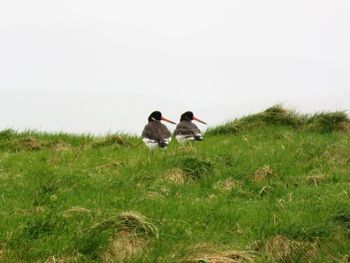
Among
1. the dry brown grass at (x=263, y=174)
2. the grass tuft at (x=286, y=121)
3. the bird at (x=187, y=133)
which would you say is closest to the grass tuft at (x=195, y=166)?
Answer: the dry brown grass at (x=263, y=174)

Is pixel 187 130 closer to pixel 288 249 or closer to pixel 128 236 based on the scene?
pixel 288 249

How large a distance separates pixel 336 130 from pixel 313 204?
10265 mm

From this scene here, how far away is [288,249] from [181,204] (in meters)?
2.28

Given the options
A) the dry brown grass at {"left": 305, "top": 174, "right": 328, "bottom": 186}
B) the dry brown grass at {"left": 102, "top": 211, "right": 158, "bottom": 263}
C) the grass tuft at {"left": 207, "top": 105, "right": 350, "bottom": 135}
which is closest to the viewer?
the dry brown grass at {"left": 102, "top": 211, "right": 158, "bottom": 263}

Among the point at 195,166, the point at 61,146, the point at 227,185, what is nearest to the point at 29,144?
the point at 61,146

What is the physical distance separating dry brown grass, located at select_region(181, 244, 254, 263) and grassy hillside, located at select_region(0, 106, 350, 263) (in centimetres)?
2

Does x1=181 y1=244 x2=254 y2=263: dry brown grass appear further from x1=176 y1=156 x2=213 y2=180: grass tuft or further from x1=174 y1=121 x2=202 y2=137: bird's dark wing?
x1=174 y1=121 x2=202 y2=137: bird's dark wing

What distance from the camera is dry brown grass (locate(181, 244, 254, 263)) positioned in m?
7.15

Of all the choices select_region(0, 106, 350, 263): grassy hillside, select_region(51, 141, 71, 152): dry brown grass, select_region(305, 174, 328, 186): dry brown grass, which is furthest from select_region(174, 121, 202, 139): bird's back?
select_region(305, 174, 328, 186): dry brown grass

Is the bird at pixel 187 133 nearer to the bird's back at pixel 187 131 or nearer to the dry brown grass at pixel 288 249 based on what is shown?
the bird's back at pixel 187 131

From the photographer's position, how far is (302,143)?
16.5m

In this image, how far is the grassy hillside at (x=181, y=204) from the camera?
25.5ft

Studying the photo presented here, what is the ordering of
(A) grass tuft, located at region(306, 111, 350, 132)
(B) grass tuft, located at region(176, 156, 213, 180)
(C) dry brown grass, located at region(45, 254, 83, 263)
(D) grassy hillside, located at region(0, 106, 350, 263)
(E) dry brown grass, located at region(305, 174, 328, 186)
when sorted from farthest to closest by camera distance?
(A) grass tuft, located at region(306, 111, 350, 132) → (B) grass tuft, located at region(176, 156, 213, 180) → (E) dry brown grass, located at region(305, 174, 328, 186) → (D) grassy hillside, located at region(0, 106, 350, 263) → (C) dry brown grass, located at region(45, 254, 83, 263)

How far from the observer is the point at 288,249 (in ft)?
27.2
